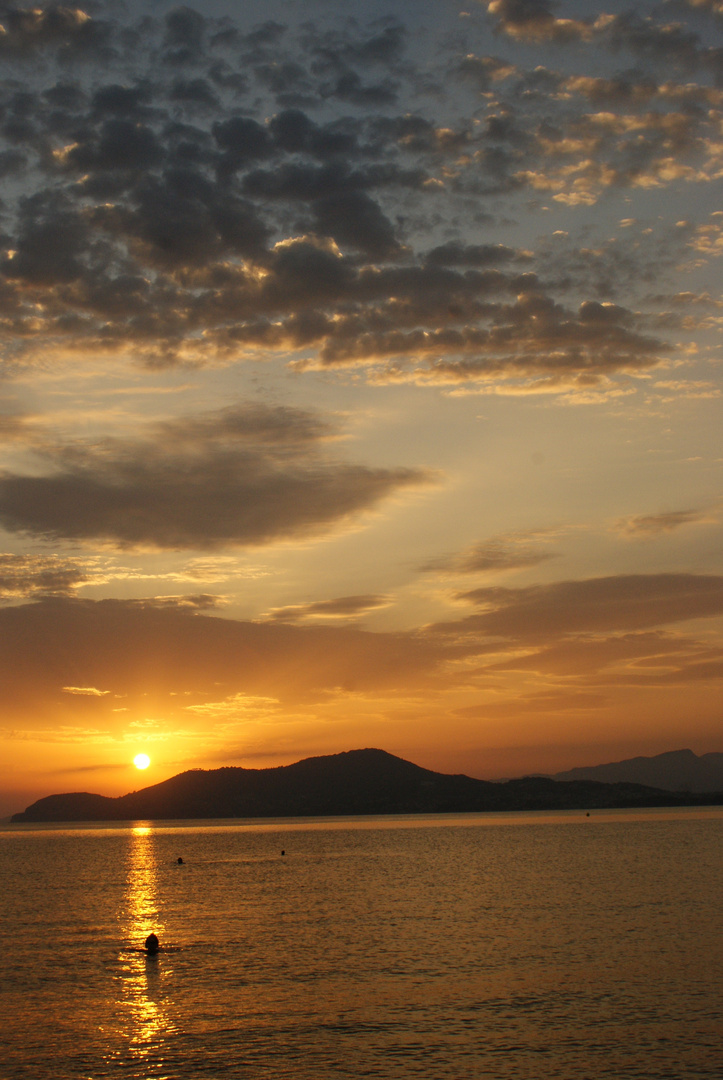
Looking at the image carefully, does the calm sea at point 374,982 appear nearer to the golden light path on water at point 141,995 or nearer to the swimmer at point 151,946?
the golden light path on water at point 141,995

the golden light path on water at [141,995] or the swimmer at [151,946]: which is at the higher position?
the swimmer at [151,946]

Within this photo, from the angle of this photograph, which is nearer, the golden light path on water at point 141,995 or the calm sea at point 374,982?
the calm sea at point 374,982

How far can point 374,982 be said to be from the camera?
159 ft

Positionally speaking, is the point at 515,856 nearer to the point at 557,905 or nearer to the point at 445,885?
the point at 445,885

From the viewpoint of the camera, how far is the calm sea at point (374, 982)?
3525 centimetres

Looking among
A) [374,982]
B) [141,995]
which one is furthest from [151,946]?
[374,982]

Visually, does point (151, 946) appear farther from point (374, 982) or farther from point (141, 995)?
point (374, 982)

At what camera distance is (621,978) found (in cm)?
4791

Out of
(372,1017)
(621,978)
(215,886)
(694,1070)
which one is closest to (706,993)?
(621,978)

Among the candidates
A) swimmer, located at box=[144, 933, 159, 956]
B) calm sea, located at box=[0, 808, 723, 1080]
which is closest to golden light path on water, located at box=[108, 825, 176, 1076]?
calm sea, located at box=[0, 808, 723, 1080]

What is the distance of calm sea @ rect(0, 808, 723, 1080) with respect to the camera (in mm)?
35250

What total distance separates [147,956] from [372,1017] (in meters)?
22.5

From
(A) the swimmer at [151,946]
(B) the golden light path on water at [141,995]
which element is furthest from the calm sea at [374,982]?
(A) the swimmer at [151,946]

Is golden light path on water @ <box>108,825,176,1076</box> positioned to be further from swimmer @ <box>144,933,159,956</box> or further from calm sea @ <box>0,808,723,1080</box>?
swimmer @ <box>144,933,159,956</box>
